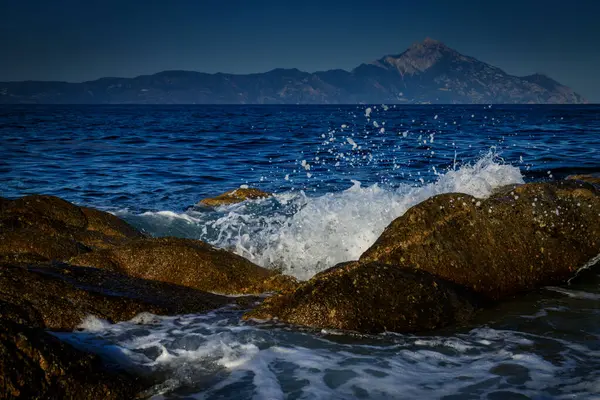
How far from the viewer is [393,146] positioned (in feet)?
79.6

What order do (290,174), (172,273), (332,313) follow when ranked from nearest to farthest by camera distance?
1. (332,313)
2. (172,273)
3. (290,174)

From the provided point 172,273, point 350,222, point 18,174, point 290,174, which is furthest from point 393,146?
point 172,273

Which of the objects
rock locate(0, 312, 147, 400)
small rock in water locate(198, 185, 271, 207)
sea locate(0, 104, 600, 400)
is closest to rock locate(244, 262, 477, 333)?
sea locate(0, 104, 600, 400)

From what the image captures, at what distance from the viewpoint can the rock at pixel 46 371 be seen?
2.86m

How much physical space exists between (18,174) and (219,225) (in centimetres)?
973

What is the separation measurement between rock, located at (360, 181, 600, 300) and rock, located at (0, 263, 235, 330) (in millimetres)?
1970

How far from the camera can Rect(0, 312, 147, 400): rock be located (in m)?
2.86

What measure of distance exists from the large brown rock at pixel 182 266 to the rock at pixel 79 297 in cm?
35

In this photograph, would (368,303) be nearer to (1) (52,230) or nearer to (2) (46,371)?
(2) (46,371)

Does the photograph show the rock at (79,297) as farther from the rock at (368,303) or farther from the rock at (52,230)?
the rock at (52,230)

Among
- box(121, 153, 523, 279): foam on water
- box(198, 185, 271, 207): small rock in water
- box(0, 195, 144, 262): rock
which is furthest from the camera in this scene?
box(198, 185, 271, 207): small rock in water

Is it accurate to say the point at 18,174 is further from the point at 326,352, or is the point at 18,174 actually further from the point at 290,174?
the point at 326,352

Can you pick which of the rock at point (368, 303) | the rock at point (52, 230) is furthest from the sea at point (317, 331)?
the rock at point (52, 230)

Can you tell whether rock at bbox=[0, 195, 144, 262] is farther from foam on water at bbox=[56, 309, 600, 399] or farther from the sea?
foam on water at bbox=[56, 309, 600, 399]
